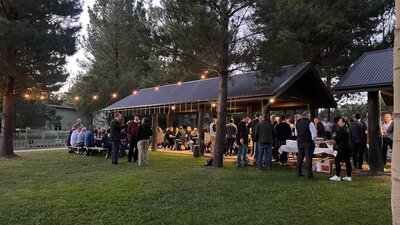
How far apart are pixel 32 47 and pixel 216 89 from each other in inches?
314

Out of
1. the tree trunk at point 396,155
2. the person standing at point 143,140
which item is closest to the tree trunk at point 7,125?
the person standing at point 143,140

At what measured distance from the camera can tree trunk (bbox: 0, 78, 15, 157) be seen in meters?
15.1

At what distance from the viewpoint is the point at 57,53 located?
1568 centimetres

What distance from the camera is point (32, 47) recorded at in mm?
14336

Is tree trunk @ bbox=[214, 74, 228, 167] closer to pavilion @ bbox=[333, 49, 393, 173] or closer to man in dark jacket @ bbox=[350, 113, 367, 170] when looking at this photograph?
pavilion @ bbox=[333, 49, 393, 173]

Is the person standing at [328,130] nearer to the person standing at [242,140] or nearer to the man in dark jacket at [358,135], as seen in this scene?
the man in dark jacket at [358,135]

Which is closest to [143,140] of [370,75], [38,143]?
[370,75]

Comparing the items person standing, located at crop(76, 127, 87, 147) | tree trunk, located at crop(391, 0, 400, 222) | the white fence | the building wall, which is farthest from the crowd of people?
the building wall

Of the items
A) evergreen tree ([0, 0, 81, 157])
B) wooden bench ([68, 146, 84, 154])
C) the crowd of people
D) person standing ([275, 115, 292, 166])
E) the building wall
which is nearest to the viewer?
the crowd of people

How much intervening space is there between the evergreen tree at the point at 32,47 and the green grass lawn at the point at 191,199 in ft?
21.2

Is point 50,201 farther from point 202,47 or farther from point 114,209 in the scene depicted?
point 202,47

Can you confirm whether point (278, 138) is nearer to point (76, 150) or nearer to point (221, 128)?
point (221, 128)

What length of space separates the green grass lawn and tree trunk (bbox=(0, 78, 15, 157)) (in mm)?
6371

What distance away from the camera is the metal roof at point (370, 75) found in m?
9.28
